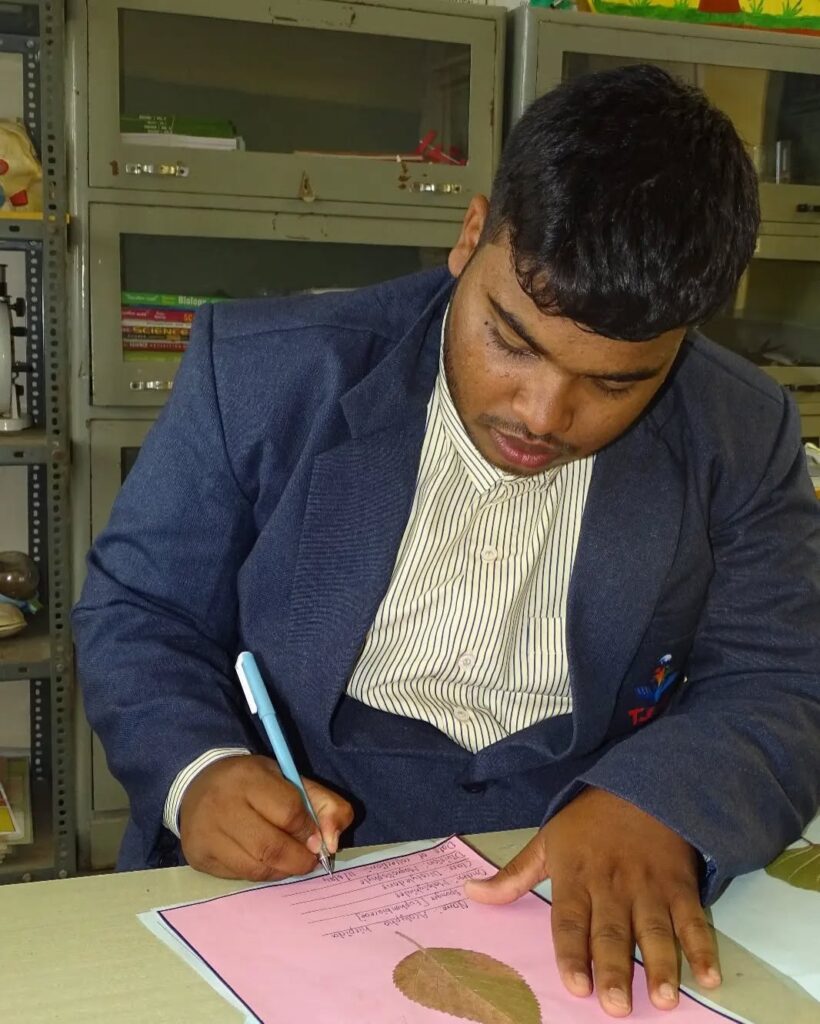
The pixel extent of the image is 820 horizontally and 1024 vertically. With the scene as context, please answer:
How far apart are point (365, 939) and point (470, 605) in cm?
40

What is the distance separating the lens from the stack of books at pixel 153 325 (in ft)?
7.13

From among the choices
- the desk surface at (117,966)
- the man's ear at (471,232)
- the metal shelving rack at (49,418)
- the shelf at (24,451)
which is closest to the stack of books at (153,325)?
the metal shelving rack at (49,418)

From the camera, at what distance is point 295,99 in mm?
2279

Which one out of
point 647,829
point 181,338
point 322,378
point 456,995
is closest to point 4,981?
point 456,995

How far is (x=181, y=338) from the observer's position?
2221 millimetres

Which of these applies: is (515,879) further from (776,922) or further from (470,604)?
(470,604)

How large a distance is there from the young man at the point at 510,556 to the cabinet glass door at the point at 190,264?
1158 millimetres

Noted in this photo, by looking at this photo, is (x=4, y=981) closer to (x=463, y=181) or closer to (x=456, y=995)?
(x=456, y=995)

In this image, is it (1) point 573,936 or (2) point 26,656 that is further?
(2) point 26,656

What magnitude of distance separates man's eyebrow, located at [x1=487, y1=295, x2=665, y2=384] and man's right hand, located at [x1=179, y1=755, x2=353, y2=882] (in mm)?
364

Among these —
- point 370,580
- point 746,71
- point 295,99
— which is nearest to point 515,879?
point 370,580

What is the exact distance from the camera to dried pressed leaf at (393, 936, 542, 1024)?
2.08 ft

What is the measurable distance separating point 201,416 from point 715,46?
72.7 inches

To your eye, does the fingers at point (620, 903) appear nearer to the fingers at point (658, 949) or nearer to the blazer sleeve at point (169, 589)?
the fingers at point (658, 949)
